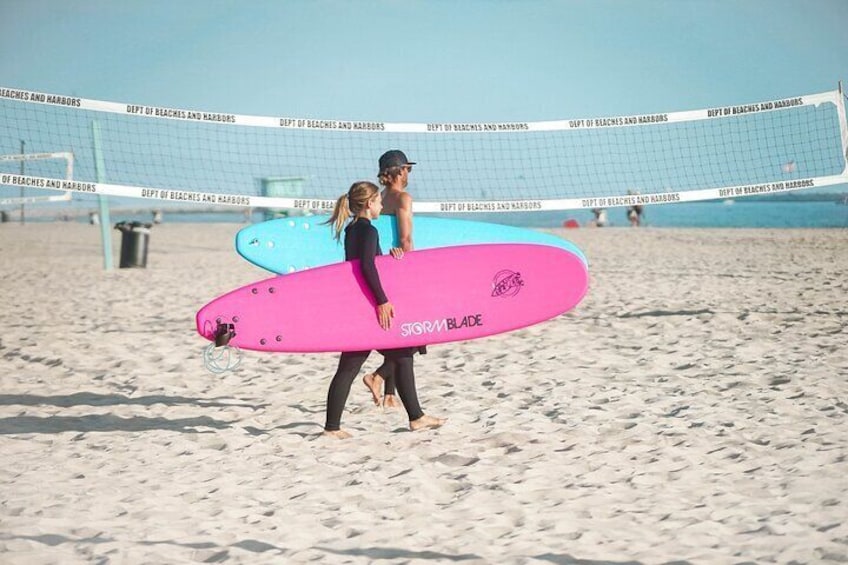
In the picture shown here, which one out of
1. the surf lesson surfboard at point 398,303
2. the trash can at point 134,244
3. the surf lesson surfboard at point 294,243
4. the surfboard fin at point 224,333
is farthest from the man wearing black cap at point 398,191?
the trash can at point 134,244

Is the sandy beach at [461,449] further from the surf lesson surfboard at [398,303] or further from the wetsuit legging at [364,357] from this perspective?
the surf lesson surfboard at [398,303]

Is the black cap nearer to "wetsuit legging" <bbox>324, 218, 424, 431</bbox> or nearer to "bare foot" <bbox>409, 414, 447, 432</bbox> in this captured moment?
"wetsuit legging" <bbox>324, 218, 424, 431</bbox>

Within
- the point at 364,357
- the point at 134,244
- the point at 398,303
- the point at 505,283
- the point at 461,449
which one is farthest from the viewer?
the point at 134,244

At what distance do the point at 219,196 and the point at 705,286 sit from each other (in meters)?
6.86

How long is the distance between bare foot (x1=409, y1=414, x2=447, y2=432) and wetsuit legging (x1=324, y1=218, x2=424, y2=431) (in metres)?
0.03

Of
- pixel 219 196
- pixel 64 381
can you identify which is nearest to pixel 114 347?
pixel 64 381

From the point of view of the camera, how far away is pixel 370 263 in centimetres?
443

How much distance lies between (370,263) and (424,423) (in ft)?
3.16

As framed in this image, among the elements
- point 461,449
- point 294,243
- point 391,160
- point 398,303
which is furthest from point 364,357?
point 294,243

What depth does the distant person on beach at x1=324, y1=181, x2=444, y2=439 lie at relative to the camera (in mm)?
4422

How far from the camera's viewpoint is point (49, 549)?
312 cm

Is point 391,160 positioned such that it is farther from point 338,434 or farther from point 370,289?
point 338,434

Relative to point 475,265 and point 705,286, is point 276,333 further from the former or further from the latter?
point 705,286

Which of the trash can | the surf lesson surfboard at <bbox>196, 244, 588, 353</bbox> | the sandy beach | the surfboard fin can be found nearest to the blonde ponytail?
the surf lesson surfboard at <bbox>196, 244, 588, 353</bbox>
